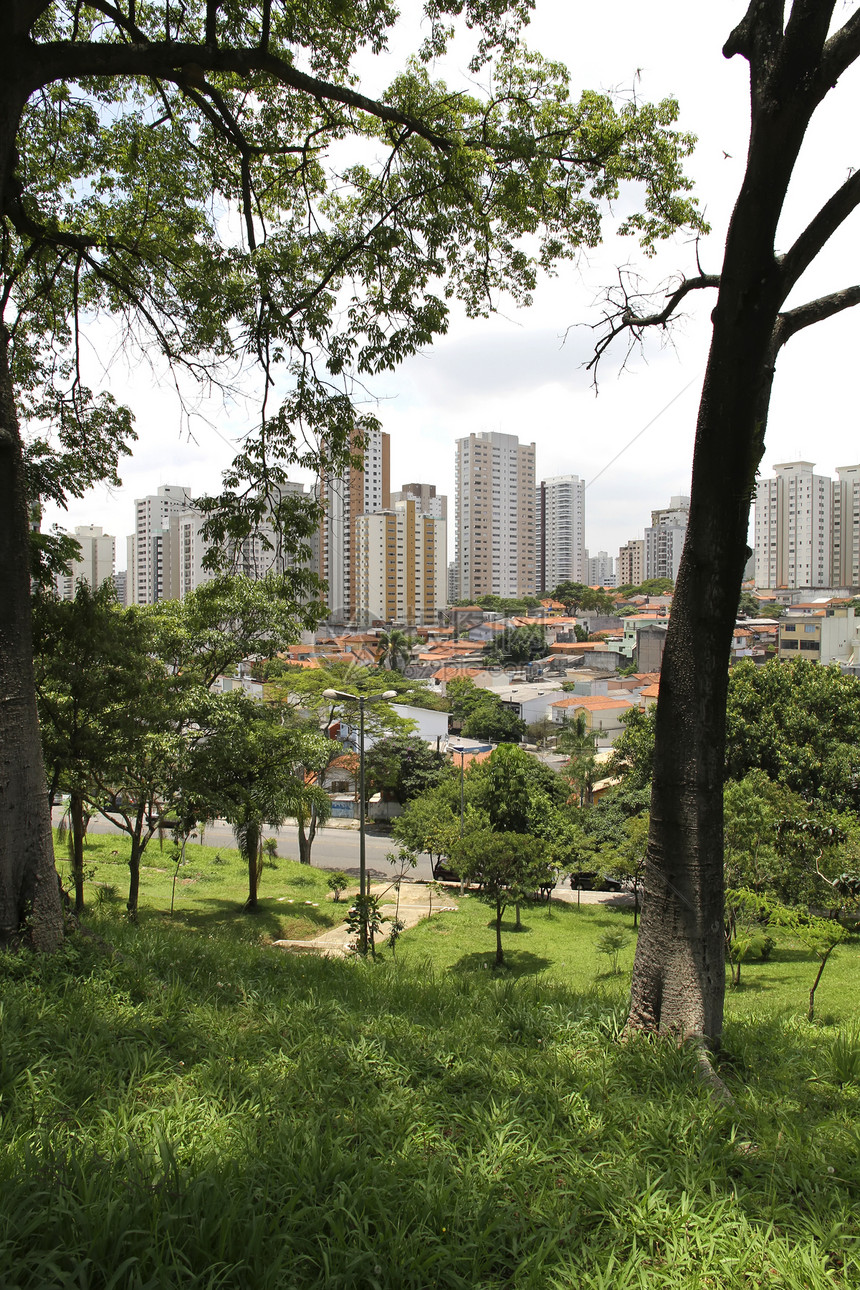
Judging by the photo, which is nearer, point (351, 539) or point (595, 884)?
point (595, 884)

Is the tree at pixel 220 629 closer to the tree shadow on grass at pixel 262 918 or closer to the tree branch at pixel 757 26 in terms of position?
the tree shadow on grass at pixel 262 918

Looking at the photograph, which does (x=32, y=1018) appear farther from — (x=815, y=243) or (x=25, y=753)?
(x=815, y=243)

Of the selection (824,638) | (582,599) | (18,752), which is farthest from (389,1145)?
(582,599)

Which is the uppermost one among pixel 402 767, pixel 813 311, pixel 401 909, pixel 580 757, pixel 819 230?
pixel 819 230

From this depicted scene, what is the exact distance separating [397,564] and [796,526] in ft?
160

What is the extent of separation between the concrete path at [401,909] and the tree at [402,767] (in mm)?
7377

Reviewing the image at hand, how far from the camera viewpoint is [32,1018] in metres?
3.20

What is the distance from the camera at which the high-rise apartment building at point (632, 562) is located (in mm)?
137000

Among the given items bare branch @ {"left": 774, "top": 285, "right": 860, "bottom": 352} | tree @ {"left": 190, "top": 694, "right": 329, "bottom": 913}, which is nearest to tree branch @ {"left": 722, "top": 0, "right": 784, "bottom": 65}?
bare branch @ {"left": 774, "top": 285, "right": 860, "bottom": 352}

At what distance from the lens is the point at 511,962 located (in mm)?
14586

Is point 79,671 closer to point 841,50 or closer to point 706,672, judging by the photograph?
point 706,672

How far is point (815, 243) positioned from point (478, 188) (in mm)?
3217

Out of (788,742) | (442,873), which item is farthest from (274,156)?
(442,873)

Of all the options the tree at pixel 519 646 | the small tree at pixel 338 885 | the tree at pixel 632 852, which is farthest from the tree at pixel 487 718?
the tree at pixel 632 852
